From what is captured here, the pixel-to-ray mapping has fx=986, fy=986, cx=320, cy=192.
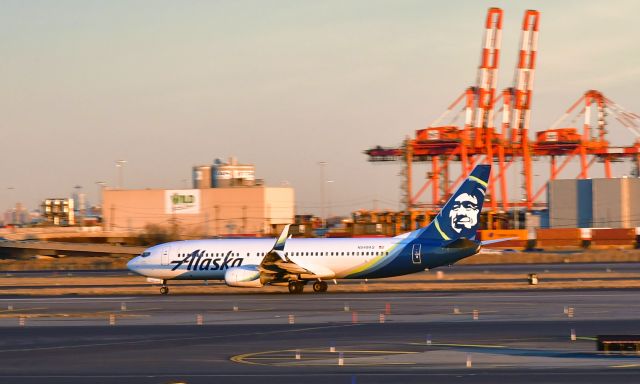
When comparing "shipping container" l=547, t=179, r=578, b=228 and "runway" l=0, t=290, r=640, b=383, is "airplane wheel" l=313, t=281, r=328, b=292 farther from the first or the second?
"shipping container" l=547, t=179, r=578, b=228

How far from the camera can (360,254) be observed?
2019 inches

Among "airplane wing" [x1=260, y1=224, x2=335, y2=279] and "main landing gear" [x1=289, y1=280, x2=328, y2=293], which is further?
"main landing gear" [x1=289, y1=280, x2=328, y2=293]

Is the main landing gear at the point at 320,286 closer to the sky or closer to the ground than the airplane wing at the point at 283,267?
closer to the ground

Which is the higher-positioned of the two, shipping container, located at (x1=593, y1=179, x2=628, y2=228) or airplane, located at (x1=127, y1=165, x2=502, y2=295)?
Answer: shipping container, located at (x1=593, y1=179, x2=628, y2=228)

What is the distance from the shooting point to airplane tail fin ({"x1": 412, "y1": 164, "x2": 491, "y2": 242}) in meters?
51.0

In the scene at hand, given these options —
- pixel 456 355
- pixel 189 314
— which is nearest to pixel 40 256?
pixel 189 314

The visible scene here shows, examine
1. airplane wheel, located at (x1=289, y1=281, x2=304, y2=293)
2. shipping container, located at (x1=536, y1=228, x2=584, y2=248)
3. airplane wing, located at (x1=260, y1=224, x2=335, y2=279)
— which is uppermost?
shipping container, located at (x1=536, y1=228, x2=584, y2=248)

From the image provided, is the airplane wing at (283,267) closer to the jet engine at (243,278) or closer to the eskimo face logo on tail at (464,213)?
the jet engine at (243,278)

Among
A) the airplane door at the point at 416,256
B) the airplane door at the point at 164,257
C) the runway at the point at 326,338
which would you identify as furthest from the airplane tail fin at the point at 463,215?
the airplane door at the point at 164,257

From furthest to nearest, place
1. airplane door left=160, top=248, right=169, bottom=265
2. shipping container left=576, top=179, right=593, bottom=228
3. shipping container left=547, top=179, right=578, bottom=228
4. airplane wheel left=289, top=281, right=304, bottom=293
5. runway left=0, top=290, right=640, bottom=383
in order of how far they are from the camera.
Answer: shipping container left=547, top=179, right=578, bottom=228
shipping container left=576, top=179, right=593, bottom=228
airplane door left=160, top=248, right=169, bottom=265
airplane wheel left=289, top=281, right=304, bottom=293
runway left=0, top=290, right=640, bottom=383

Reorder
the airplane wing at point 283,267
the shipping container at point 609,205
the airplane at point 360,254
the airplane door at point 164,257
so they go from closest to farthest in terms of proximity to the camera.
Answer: the airplane at point 360,254
the airplane wing at point 283,267
the airplane door at point 164,257
the shipping container at point 609,205

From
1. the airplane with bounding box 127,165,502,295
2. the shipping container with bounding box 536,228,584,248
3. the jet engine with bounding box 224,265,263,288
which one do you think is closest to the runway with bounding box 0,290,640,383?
the airplane with bounding box 127,165,502,295

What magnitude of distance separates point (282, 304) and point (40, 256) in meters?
64.6

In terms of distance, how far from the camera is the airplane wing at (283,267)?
5156cm
